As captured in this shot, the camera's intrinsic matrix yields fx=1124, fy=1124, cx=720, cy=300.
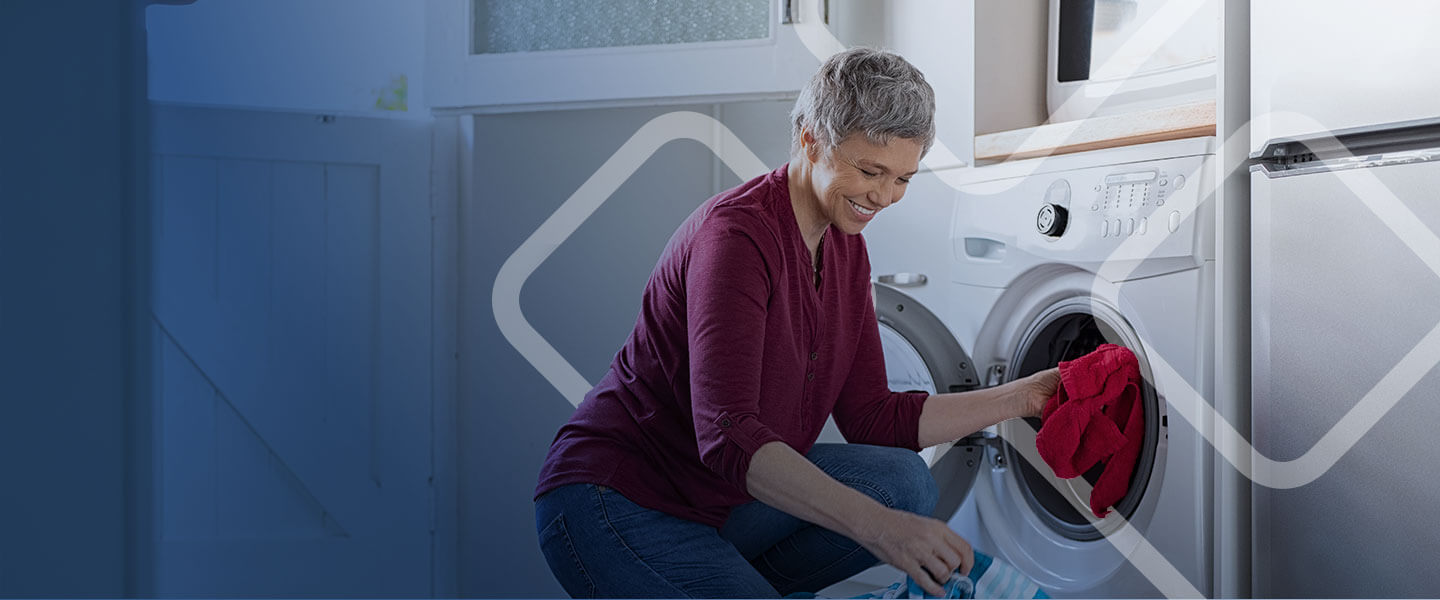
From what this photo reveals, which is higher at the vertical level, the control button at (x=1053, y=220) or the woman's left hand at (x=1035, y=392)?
the control button at (x=1053, y=220)

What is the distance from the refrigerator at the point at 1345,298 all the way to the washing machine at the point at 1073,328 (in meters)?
0.09

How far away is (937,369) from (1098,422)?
334 millimetres

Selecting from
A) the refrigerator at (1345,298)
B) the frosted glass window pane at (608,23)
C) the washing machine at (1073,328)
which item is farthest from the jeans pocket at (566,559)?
the frosted glass window pane at (608,23)

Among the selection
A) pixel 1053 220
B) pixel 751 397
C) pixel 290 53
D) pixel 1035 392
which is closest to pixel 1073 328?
pixel 1053 220

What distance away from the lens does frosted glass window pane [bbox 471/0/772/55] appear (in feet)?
6.88

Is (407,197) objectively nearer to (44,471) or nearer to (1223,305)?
(1223,305)

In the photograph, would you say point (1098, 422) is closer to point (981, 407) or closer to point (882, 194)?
point (981, 407)

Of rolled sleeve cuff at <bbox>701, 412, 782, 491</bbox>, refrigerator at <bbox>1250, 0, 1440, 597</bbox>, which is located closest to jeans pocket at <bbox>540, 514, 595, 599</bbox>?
rolled sleeve cuff at <bbox>701, 412, 782, 491</bbox>

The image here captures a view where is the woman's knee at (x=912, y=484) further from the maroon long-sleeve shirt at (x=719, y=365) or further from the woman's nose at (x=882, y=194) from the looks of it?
the woman's nose at (x=882, y=194)

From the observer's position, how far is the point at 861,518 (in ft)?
3.78

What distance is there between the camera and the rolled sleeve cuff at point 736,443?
3.97 feet

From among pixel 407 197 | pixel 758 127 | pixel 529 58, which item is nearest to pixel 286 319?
pixel 407 197

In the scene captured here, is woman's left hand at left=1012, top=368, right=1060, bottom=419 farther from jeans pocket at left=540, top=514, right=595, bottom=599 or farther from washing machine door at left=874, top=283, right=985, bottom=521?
jeans pocket at left=540, top=514, right=595, bottom=599

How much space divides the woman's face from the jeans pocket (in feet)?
1.66
